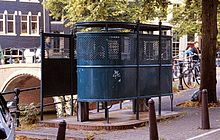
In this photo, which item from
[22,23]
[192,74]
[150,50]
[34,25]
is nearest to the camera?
[150,50]

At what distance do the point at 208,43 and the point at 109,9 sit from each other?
736 inches

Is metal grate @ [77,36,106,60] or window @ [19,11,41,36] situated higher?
window @ [19,11,41,36]

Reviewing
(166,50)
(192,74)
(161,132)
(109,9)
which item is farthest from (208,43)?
(109,9)

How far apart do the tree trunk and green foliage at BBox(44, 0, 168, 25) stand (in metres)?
3.71

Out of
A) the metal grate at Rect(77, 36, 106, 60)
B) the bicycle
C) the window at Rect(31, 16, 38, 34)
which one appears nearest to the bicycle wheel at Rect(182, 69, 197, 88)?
the bicycle

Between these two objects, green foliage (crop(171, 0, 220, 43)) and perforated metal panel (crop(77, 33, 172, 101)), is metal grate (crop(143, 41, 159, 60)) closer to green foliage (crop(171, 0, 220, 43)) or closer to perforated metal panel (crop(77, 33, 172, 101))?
perforated metal panel (crop(77, 33, 172, 101))

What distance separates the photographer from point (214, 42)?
46.4 ft

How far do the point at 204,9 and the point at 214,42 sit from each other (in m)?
0.96

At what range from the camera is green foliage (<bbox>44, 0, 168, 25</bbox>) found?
61.1 feet

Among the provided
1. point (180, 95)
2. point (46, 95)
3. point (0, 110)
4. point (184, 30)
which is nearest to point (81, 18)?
point (184, 30)

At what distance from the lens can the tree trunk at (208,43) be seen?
1401 centimetres

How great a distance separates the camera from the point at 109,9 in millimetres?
32312

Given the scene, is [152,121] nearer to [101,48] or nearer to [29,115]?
[101,48]

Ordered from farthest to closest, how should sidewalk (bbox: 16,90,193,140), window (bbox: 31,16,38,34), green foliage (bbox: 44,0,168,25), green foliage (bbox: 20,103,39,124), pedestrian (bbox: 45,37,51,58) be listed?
window (bbox: 31,16,38,34), green foliage (bbox: 44,0,168,25), green foliage (bbox: 20,103,39,124), pedestrian (bbox: 45,37,51,58), sidewalk (bbox: 16,90,193,140)
